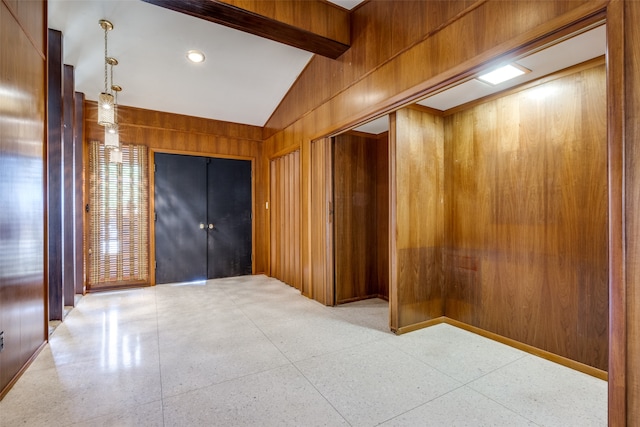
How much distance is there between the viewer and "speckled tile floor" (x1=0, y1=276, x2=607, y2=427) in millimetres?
1717

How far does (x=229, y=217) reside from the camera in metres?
5.53

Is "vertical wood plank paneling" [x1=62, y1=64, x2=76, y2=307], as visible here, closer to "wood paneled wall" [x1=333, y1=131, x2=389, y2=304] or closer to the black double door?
the black double door

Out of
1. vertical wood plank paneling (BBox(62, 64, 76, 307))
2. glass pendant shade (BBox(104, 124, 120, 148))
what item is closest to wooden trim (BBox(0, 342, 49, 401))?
vertical wood plank paneling (BBox(62, 64, 76, 307))

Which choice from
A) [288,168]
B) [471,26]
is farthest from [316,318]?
[471,26]

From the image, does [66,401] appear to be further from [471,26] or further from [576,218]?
[576,218]

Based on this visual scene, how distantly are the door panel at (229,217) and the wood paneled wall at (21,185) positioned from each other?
283 cm

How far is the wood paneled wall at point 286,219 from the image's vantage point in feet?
15.2

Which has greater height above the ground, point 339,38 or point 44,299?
point 339,38

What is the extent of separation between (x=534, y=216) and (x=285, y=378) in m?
2.45

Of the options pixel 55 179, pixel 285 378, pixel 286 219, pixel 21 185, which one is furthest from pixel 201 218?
pixel 285 378

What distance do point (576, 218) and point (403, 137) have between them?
61.3 inches

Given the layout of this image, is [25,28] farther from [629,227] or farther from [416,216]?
[629,227]

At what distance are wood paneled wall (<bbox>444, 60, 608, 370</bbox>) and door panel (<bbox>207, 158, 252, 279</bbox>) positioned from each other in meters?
3.77

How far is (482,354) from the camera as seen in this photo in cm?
248
